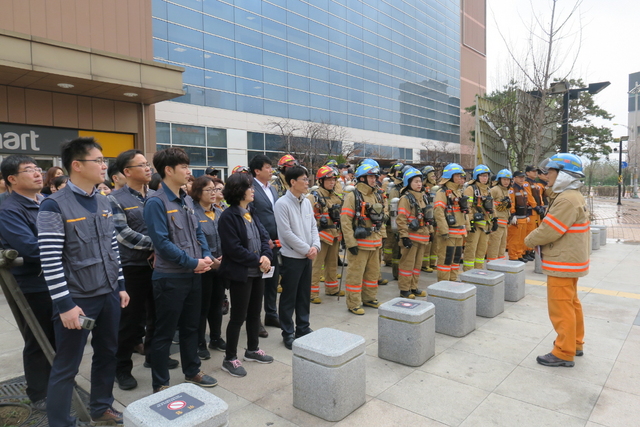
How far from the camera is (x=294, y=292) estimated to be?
4910mm

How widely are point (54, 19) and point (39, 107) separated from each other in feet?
7.32

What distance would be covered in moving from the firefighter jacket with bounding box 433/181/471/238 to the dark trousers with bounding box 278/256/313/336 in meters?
3.14

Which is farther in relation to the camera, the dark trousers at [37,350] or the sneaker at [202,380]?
the sneaker at [202,380]

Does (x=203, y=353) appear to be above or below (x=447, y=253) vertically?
below

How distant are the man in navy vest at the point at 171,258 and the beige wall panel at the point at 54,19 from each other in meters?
9.35

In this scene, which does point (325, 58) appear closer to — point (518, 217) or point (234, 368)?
point (518, 217)

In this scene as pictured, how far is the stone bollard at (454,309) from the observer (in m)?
5.12

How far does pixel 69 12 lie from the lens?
34.3 feet

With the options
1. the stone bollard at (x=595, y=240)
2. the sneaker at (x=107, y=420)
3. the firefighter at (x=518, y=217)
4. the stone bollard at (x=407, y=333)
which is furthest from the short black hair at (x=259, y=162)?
the stone bollard at (x=595, y=240)

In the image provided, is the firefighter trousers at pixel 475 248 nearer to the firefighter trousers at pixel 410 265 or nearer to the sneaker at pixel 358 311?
the firefighter trousers at pixel 410 265

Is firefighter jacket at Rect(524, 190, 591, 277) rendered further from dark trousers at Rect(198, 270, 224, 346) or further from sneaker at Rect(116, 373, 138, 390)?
sneaker at Rect(116, 373, 138, 390)

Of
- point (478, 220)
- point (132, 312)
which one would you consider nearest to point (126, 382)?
point (132, 312)

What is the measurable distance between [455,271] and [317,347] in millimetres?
4930

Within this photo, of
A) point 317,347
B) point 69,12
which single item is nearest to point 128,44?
point 69,12
